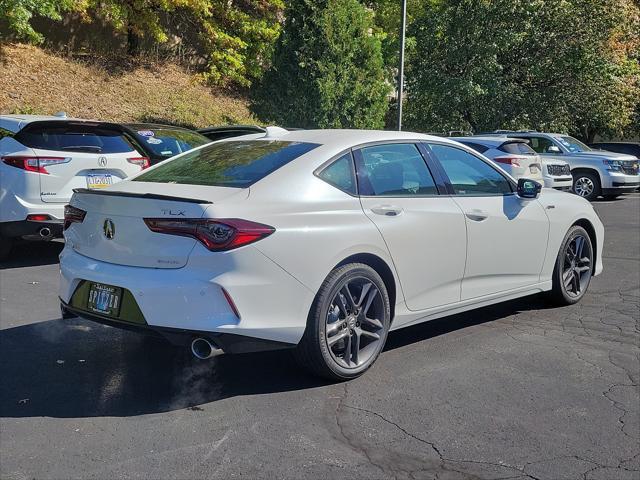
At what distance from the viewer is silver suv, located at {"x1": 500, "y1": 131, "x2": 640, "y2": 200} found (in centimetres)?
1800

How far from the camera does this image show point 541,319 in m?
6.19

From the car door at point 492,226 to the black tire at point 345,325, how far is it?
3.16 ft

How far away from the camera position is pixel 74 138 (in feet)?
26.7

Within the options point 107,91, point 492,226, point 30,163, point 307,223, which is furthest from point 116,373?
point 107,91

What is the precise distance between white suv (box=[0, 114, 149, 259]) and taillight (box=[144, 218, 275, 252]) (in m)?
4.28

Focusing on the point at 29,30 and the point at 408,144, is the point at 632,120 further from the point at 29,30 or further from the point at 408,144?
the point at 408,144

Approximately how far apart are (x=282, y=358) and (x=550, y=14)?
22.0 m

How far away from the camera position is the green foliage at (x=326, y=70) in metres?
17.4

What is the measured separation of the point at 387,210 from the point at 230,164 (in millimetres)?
1085

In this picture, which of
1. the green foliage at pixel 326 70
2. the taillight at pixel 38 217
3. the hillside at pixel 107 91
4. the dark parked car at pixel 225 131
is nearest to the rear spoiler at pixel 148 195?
the taillight at pixel 38 217

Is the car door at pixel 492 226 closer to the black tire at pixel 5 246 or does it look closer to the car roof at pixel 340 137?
the car roof at pixel 340 137

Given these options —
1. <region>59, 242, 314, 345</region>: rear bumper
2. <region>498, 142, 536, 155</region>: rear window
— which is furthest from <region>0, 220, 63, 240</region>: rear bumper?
<region>498, 142, 536, 155</region>: rear window

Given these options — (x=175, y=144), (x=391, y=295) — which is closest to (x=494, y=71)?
(x=175, y=144)

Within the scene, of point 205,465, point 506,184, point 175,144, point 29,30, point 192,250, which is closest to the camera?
point 205,465
